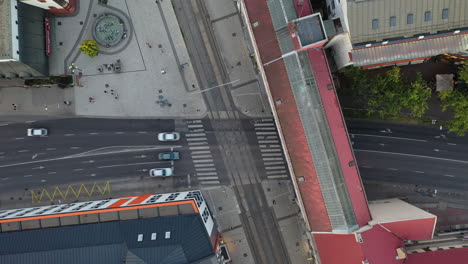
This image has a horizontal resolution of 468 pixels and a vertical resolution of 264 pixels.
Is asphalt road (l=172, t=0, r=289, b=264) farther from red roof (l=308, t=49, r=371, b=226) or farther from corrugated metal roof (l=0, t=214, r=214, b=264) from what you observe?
red roof (l=308, t=49, r=371, b=226)

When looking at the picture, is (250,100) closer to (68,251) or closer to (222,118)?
(222,118)

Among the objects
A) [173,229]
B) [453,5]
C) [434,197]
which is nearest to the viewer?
[453,5]

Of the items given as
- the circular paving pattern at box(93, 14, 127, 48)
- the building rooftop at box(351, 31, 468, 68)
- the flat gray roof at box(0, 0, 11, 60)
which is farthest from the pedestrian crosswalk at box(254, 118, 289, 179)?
the flat gray roof at box(0, 0, 11, 60)

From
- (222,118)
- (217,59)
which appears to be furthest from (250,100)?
(217,59)

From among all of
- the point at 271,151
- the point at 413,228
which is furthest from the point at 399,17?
the point at 413,228

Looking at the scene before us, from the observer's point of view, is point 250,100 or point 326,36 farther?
point 250,100

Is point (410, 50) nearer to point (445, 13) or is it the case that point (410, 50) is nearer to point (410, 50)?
point (410, 50)

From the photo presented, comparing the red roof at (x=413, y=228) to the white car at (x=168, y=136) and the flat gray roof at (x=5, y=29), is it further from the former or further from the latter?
the flat gray roof at (x=5, y=29)
